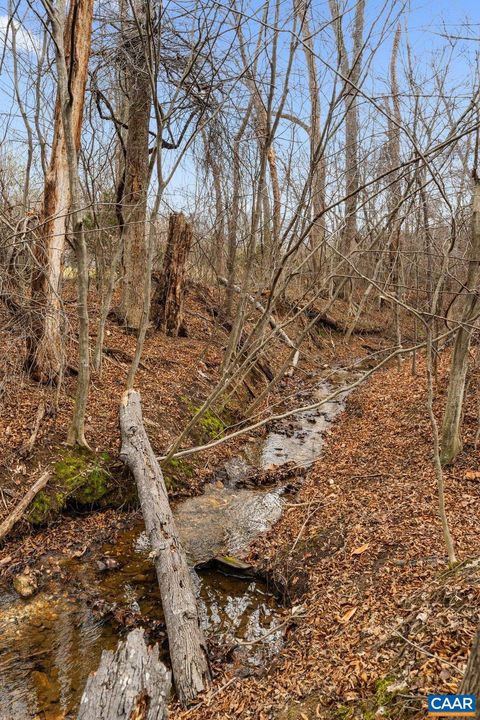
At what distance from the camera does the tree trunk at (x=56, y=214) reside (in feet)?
18.2

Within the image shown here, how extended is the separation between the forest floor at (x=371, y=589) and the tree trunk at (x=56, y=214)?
364cm

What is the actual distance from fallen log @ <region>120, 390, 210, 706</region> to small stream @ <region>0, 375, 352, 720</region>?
0.29 m

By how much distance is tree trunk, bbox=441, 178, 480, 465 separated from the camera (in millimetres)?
4879

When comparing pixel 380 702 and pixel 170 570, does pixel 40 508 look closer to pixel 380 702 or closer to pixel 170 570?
pixel 170 570

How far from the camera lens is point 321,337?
1487 centimetres

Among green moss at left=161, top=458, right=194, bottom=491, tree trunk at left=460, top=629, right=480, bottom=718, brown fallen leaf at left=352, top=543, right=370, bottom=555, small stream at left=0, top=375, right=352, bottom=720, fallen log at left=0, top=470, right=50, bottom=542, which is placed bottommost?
small stream at left=0, top=375, right=352, bottom=720

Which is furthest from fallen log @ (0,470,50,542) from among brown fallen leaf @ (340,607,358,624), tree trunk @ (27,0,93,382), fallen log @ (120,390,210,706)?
brown fallen leaf @ (340,607,358,624)

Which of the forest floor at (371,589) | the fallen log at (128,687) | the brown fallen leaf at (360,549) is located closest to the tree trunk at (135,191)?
the forest floor at (371,589)

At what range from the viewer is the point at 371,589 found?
136 inches

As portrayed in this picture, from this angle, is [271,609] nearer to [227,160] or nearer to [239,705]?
[239,705]

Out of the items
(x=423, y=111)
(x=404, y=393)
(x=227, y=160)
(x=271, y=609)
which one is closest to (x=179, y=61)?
(x=227, y=160)

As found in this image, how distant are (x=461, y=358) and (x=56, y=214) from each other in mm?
5122

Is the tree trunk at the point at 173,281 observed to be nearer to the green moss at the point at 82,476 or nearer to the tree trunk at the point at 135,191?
the tree trunk at the point at 135,191

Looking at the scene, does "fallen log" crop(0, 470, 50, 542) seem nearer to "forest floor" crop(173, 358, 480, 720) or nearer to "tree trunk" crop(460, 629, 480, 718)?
"forest floor" crop(173, 358, 480, 720)
